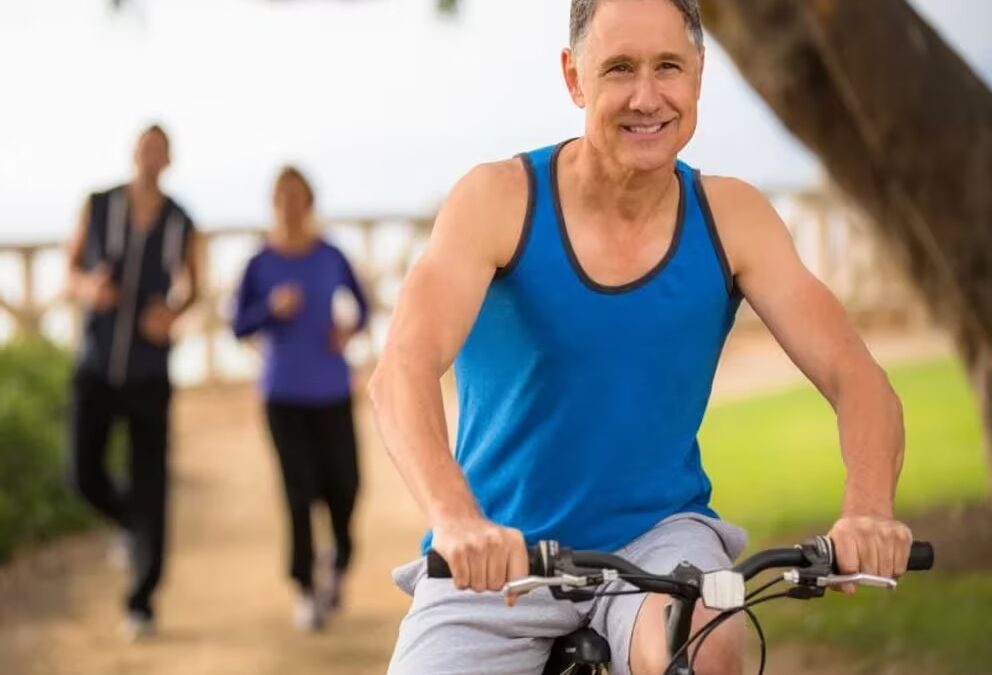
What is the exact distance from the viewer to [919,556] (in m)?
2.78

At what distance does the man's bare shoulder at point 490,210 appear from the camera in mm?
2967

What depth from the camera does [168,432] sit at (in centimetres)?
830

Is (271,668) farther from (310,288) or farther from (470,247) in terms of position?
(470,247)

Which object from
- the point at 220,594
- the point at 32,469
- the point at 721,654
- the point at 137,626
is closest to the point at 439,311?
the point at 721,654

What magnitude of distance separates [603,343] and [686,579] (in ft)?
1.58

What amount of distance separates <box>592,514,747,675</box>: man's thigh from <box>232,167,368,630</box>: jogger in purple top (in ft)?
17.4

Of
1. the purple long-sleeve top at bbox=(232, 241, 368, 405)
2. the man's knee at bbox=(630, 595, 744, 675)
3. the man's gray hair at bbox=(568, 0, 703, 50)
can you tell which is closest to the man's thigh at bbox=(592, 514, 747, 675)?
the man's knee at bbox=(630, 595, 744, 675)

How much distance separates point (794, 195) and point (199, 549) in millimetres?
11858

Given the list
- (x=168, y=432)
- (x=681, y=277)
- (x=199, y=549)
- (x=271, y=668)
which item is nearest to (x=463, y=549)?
(x=681, y=277)

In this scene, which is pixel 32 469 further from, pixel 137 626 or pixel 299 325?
pixel 299 325

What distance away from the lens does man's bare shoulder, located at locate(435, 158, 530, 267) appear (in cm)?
297

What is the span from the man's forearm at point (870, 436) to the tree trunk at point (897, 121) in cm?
526

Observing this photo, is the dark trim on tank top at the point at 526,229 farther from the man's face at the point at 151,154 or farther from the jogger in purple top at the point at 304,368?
the jogger in purple top at the point at 304,368

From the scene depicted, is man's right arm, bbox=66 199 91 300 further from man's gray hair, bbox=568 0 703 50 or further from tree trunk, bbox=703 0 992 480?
man's gray hair, bbox=568 0 703 50
